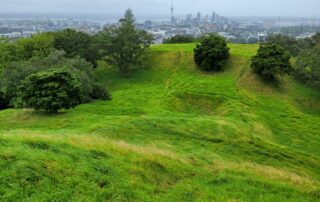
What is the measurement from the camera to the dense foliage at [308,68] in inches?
1870

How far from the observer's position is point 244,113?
37.2 metres

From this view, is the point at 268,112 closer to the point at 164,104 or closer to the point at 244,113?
the point at 244,113

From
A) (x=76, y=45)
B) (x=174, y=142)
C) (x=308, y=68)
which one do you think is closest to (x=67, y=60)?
(x=76, y=45)

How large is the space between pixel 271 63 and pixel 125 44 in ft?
67.8

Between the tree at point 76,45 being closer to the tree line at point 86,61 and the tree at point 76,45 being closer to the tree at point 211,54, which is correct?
the tree line at point 86,61

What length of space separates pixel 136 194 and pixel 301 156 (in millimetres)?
17835

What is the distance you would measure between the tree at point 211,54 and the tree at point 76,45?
53.8ft

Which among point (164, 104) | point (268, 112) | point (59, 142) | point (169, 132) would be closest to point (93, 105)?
point (164, 104)

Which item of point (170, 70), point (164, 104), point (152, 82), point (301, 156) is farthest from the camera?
point (170, 70)

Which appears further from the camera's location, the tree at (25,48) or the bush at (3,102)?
the tree at (25,48)

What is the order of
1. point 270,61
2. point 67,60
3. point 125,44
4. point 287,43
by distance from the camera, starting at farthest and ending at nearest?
point 287,43 → point 125,44 → point 270,61 → point 67,60

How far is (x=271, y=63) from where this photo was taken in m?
47.1

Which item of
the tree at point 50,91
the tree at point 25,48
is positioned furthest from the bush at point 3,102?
the tree at point 25,48

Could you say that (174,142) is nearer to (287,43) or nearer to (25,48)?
(25,48)
